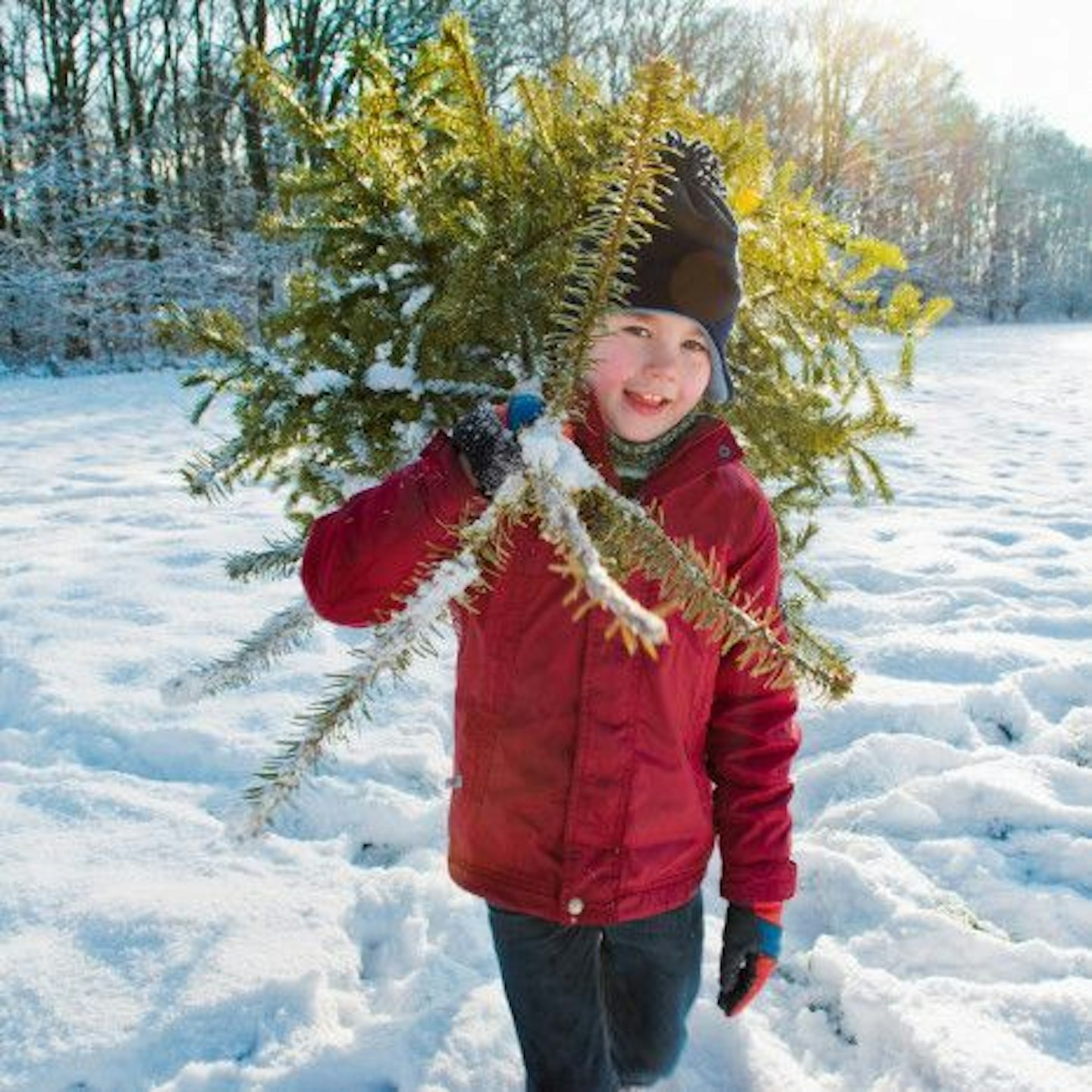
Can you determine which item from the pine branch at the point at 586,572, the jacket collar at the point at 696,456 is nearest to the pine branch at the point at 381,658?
the pine branch at the point at 586,572

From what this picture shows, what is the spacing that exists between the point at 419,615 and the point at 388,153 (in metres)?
1.24

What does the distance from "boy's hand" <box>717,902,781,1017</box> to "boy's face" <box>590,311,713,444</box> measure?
1143 millimetres

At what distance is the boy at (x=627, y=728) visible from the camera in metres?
1.60

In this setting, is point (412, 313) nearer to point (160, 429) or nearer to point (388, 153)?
point (388, 153)

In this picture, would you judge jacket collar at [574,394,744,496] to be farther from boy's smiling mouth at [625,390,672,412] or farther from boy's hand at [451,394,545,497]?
boy's hand at [451,394,545,497]

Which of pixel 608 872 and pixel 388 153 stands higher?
pixel 388 153

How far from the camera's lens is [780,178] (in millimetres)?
2123

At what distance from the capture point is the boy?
1.60 metres

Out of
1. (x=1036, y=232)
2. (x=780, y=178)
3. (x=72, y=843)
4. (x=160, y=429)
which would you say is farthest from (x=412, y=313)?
(x=1036, y=232)

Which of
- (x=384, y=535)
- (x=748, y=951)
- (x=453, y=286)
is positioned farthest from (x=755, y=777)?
(x=453, y=286)

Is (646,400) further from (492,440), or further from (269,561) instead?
(269,561)

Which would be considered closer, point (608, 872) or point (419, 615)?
point (419, 615)

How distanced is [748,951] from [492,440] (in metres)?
1.41

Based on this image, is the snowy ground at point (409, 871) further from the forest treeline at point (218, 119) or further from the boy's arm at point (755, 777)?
the forest treeline at point (218, 119)
